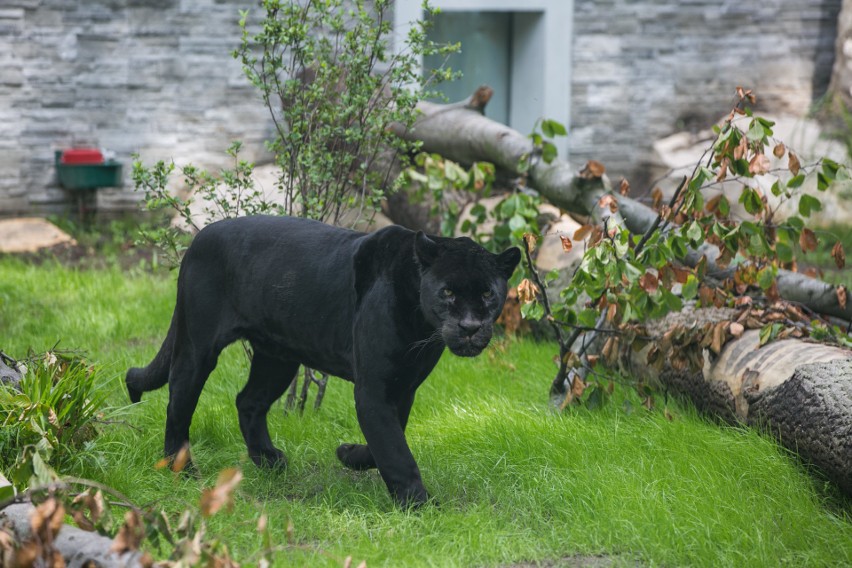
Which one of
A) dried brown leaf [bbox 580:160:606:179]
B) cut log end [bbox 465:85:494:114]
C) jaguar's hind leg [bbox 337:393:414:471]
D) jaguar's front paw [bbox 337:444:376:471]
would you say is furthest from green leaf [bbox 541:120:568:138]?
jaguar's front paw [bbox 337:444:376:471]

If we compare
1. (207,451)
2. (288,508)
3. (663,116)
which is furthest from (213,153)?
(288,508)

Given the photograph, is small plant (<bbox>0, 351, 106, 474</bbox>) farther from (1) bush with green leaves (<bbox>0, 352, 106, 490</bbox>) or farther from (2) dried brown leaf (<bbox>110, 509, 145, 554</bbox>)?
(2) dried brown leaf (<bbox>110, 509, 145, 554</bbox>)

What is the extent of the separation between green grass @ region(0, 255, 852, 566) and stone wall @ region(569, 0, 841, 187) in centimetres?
599

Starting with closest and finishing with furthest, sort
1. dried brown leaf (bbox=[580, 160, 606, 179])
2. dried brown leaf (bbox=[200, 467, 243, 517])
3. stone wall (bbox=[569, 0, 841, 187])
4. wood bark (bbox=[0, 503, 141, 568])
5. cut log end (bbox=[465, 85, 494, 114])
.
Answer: dried brown leaf (bbox=[200, 467, 243, 517]), wood bark (bbox=[0, 503, 141, 568]), dried brown leaf (bbox=[580, 160, 606, 179]), cut log end (bbox=[465, 85, 494, 114]), stone wall (bbox=[569, 0, 841, 187])

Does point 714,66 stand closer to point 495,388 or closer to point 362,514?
point 495,388

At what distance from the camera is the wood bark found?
2854mm

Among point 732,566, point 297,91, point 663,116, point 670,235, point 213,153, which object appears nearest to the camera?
point 732,566

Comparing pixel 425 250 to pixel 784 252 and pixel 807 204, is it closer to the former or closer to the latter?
pixel 807 204

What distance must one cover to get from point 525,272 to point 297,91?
154 cm

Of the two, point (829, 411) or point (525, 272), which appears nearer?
point (829, 411)

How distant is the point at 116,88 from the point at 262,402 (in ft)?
20.2

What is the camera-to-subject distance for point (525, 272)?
18.1 ft

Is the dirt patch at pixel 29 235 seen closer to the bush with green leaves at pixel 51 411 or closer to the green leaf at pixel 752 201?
the bush with green leaves at pixel 51 411

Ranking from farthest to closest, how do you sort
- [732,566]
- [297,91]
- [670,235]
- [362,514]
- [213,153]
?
[213,153] → [297,91] → [670,235] → [362,514] → [732,566]
